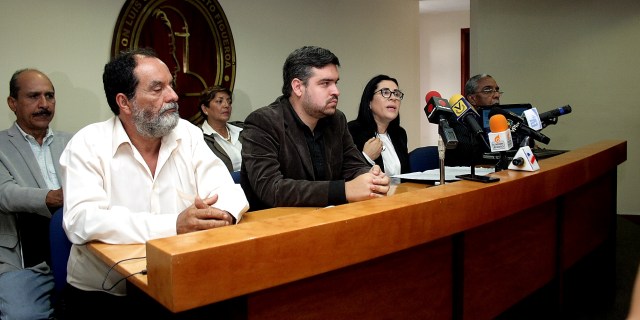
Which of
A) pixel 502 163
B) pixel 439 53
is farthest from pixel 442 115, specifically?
pixel 439 53

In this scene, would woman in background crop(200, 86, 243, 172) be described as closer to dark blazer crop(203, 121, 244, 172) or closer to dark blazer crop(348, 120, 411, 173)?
dark blazer crop(203, 121, 244, 172)

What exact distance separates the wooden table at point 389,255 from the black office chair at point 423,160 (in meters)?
0.92

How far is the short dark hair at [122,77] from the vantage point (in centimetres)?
178

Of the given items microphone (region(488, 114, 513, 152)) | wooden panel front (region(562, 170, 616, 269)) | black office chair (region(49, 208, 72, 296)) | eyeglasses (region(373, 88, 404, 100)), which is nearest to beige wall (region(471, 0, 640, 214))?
wooden panel front (region(562, 170, 616, 269))

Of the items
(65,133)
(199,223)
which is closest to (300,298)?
(199,223)

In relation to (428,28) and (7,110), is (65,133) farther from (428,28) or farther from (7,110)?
(428,28)

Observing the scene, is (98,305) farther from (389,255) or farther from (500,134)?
(500,134)

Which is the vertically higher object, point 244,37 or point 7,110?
point 244,37

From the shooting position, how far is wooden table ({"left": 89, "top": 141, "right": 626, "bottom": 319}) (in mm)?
960

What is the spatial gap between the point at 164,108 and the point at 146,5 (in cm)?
193

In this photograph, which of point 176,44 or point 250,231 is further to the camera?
point 176,44

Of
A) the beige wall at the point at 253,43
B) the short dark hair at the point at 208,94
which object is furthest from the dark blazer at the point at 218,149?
the beige wall at the point at 253,43

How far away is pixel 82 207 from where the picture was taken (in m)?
1.45

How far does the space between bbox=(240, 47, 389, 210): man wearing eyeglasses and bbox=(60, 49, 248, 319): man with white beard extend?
0.80 feet
